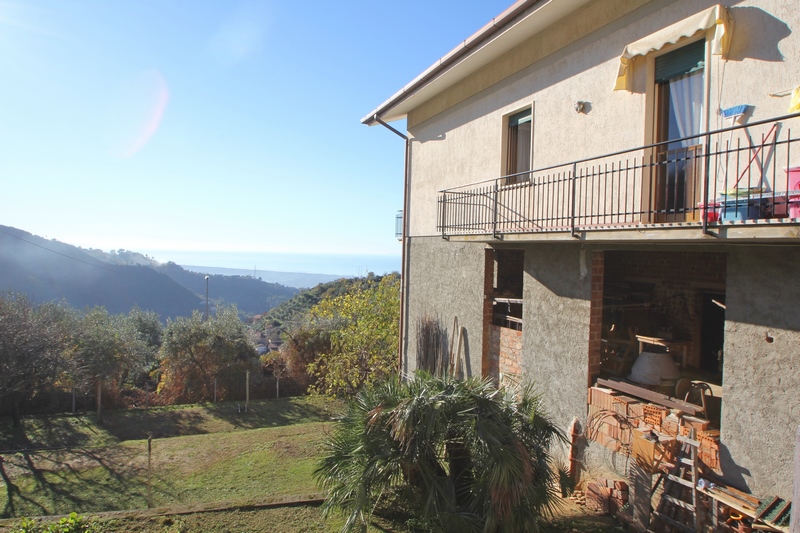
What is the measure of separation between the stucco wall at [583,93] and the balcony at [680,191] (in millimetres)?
277

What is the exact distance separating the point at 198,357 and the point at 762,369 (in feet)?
67.5

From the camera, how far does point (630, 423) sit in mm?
6250

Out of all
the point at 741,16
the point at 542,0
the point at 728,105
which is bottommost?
the point at 728,105

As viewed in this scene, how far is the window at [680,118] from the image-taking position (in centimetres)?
560

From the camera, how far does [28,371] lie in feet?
47.4

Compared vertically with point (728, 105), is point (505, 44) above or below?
above

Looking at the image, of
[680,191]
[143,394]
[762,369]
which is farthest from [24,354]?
[762,369]

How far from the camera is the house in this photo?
15.3 feet

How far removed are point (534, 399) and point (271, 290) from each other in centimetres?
15711

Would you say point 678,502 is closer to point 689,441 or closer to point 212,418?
point 689,441

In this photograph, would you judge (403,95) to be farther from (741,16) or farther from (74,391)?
(74,391)

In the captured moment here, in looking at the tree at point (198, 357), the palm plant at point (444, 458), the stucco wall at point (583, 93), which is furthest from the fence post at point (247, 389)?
the palm plant at point (444, 458)

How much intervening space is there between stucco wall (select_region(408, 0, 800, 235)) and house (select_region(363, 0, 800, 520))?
0.03 meters

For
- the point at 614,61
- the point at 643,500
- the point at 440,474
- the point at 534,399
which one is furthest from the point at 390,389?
the point at 614,61
